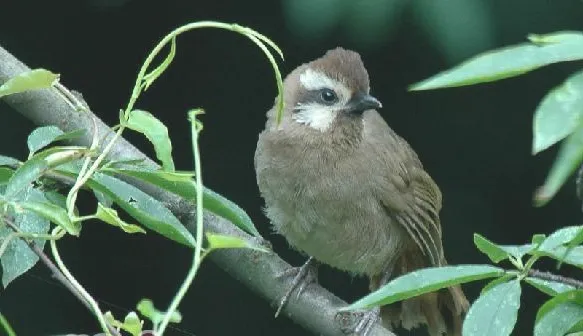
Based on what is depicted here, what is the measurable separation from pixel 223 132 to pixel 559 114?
10.8 ft

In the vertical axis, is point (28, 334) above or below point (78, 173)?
below

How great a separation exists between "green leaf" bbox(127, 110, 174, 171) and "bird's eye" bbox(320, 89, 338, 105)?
1668mm

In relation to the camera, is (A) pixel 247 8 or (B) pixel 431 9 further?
(A) pixel 247 8

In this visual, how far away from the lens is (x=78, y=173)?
4.37 ft

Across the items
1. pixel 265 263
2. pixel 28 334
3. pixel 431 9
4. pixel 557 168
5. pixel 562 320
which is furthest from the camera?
pixel 28 334

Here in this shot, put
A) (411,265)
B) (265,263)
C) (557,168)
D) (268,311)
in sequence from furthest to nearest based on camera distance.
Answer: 1. (268,311)
2. (411,265)
3. (265,263)
4. (557,168)

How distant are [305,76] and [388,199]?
0.39 meters

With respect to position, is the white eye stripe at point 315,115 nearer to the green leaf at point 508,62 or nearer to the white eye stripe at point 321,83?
the white eye stripe at point 321,83

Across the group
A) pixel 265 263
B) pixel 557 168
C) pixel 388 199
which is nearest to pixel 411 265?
pixel 388 199

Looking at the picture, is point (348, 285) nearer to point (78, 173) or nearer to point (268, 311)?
point (268, 311)

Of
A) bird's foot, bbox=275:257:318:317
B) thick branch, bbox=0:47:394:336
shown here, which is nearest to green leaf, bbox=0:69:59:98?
thick branch, bbox=0:47:394:336

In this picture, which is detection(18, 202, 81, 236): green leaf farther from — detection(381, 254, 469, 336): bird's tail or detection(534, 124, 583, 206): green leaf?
detection(381, 254, 469, 336): bird's tail

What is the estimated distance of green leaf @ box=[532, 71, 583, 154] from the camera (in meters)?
0.74

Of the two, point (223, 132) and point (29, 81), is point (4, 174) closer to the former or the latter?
point (29, 81)
